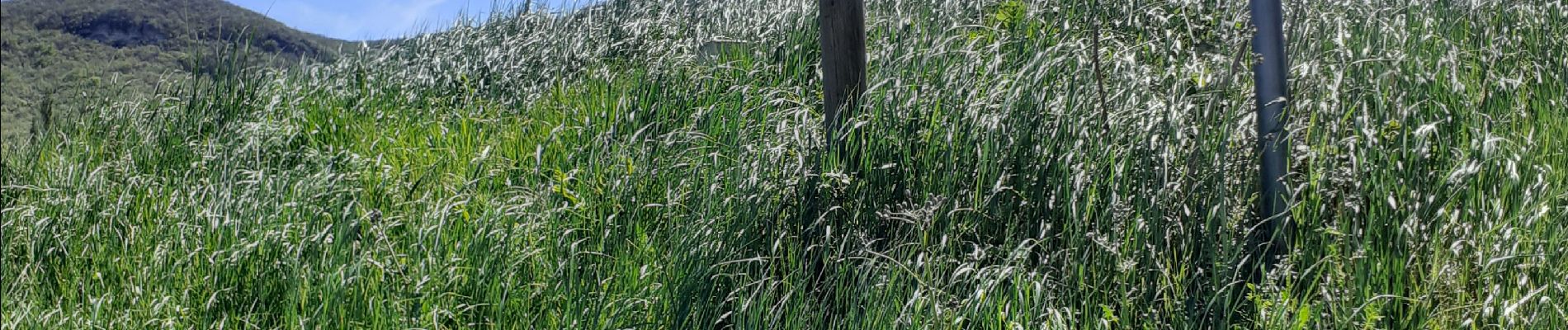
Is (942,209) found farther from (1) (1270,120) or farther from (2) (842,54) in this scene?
(1) (1270,120)

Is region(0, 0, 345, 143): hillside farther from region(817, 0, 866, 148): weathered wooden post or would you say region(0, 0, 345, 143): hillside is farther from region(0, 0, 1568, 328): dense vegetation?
region(817, 0, 866, 148): weathered wooden post

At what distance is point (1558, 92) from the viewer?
418 cm

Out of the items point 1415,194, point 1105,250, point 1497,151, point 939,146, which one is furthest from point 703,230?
point 1497,151

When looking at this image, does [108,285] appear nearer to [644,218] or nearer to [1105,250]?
[644,218]

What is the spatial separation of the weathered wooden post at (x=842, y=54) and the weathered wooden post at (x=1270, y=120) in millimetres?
1213

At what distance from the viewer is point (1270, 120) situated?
3.35 m

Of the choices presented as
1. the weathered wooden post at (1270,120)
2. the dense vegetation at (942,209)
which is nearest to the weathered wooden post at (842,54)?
the dense vegetation at (942,209)

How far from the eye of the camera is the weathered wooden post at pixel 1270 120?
128 inches

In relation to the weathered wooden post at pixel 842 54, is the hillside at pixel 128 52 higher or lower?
higher

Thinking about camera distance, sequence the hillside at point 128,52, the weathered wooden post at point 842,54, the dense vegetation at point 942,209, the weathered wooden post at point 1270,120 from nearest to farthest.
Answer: the dense vegetation at point 942,209
the weathered wooden post at point 1270,120
the weathered wooden post at point 842,54
the hillside at point 128,52

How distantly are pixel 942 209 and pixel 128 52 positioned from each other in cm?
537

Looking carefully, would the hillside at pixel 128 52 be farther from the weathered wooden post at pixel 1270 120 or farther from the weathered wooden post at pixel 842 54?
the weathered wooden post at pixel 1270 120

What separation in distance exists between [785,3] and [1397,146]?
3.49 m

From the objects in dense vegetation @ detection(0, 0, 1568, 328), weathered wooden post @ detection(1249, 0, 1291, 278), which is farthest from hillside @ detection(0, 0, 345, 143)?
weathered wooden post @ detection(1249, 0, 1291, 278)
